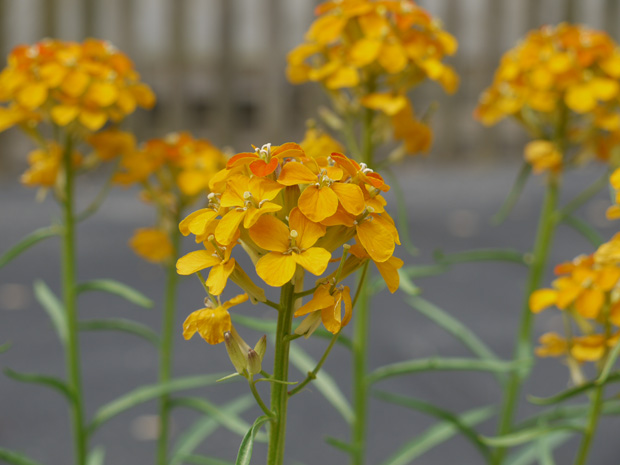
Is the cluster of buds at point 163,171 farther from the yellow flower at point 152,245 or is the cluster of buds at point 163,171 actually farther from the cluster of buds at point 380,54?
the cluster of buds at point 380,54

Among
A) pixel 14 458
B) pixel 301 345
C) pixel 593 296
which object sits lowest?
pixel 301 345

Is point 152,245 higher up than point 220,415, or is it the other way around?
point 152,245

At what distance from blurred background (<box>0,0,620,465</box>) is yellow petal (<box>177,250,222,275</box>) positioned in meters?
0.85

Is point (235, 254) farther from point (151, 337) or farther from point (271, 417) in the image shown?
point (271, 417)

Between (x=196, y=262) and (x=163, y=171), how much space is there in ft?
1.94

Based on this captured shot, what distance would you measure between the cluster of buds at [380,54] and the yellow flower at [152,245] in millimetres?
323

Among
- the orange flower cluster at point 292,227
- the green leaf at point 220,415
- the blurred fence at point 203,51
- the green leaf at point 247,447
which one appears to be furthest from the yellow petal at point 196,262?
the blurred fence at point 203,51

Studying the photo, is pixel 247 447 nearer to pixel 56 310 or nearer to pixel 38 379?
pixel 38 379

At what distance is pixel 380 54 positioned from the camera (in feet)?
3.12

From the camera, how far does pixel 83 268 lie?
2.76m

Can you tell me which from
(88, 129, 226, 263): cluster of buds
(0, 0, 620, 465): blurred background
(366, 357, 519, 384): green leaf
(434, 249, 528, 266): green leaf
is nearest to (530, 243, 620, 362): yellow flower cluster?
(366, 357, 519, 384): green leaf

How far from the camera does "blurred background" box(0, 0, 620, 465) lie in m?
1.79

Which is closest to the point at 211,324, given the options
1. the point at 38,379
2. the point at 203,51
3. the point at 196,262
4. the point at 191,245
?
the point at 196,262

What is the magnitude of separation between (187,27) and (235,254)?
1804mm
